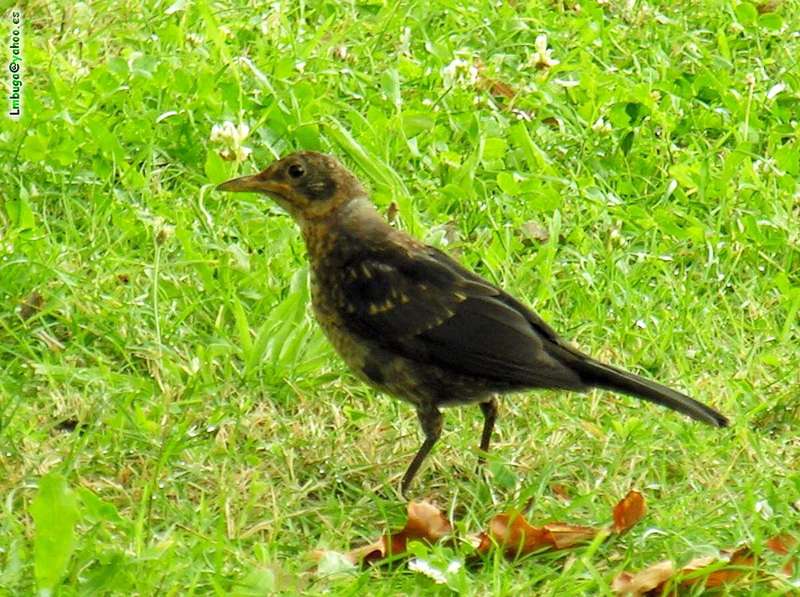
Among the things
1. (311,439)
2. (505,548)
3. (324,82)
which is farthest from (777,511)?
(324,82)

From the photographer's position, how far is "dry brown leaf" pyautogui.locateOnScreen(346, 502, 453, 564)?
195 inches

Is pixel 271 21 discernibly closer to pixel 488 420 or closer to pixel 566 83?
pixel 566 83

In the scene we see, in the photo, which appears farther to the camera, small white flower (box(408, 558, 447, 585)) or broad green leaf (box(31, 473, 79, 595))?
small white flower (box(408, 558, 447, 585))

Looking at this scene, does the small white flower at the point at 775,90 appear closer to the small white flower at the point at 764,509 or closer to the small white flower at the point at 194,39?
the small white flower at the point at 194,39

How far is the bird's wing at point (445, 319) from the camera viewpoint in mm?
5426

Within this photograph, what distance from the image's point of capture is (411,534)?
16.6ft

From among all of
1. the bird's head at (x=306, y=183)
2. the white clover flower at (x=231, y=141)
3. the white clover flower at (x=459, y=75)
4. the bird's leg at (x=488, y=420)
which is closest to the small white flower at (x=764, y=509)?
the bird's leg at (x=488, y=420)

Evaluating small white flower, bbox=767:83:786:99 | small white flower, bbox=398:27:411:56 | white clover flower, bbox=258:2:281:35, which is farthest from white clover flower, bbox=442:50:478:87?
small white flower, bbox=767:83:786:99

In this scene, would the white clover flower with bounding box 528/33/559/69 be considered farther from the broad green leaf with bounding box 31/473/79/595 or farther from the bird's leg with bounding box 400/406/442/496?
the broad green leaf with bounding box 31/473/79/595

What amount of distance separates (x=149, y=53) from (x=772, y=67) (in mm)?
2949

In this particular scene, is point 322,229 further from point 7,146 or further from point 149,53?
point 149,53

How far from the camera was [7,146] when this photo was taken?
6.75 meters

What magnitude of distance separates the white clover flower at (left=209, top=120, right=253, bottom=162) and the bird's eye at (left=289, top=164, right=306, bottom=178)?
3.32 feet

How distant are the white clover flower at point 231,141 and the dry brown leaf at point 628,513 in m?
2.48
